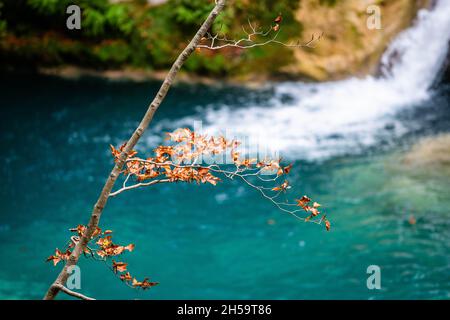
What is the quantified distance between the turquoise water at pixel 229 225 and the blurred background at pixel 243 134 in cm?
3

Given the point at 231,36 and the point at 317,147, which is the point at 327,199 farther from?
the point at 231,36

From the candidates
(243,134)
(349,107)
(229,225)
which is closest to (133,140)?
(229,225)

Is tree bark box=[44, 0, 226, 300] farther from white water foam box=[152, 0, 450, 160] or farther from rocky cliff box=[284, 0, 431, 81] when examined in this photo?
rocky cliff box=[284, 0, 431, 81]

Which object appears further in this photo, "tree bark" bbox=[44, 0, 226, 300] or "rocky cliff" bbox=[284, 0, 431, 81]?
"rocky cliff" bbox=[284, 0, 431, 81]

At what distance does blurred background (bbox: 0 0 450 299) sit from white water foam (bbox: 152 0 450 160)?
52mm

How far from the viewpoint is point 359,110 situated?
14.3m

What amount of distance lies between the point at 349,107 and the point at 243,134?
3.14 meters

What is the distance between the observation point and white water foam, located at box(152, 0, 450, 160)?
12.9 meters

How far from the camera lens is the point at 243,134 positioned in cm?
1321

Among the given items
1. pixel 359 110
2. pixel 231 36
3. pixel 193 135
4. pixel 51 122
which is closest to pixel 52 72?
pixel 51 122

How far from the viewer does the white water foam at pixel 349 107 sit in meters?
12.9

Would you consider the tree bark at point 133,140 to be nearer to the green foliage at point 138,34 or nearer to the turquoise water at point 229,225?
the turquoise water at point 229,225

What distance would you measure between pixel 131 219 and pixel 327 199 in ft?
12.0

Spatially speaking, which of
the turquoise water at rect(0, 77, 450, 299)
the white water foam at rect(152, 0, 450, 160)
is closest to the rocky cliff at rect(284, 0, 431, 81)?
the white water foam at rect(152, 0, 450, 160)
